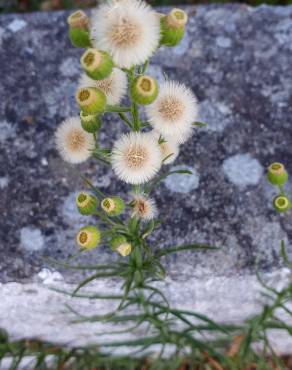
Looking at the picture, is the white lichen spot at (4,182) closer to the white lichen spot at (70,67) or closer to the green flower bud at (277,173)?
the white lichen spot at (70,67)

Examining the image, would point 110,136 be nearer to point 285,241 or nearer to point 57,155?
point 57,155

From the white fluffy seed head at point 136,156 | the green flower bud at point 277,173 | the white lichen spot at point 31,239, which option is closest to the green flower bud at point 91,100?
the white fluffy seed head at point 136,156

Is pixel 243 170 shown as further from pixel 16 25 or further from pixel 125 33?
pixel 16 25

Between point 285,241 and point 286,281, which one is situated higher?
point 285,241

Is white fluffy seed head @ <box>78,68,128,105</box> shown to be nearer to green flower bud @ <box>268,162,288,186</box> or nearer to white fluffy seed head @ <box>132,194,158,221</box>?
white fluffy seed head @ <box>132,194,158,221</box>

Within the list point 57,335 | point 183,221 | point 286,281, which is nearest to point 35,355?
point 57,335
